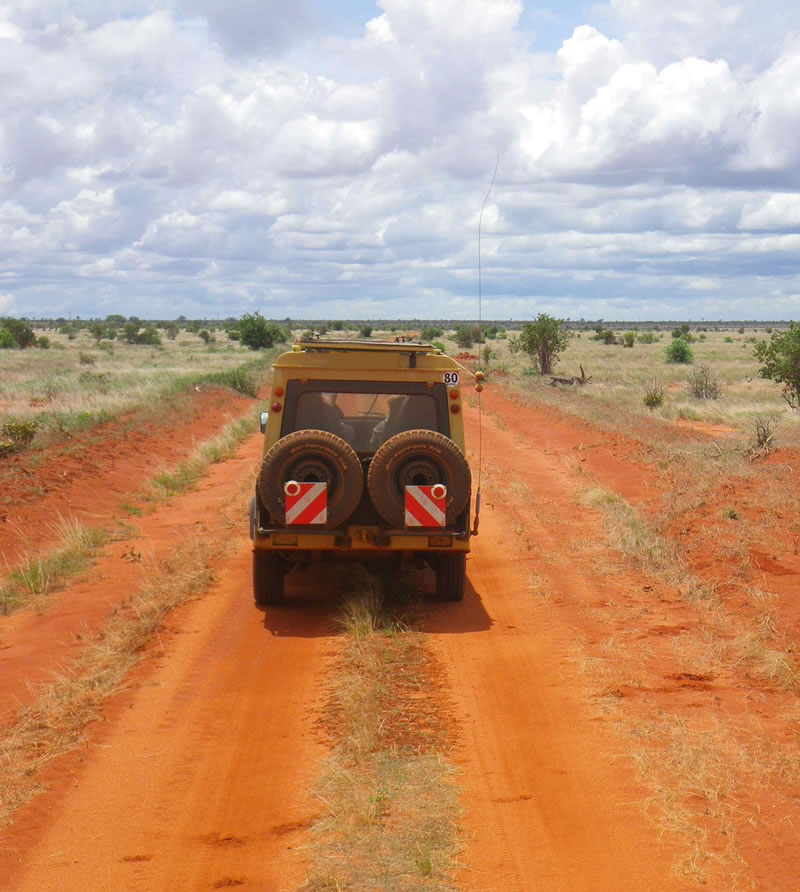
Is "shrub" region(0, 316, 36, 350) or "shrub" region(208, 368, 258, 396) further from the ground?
"shrub" region(0, 316, 36, 350)

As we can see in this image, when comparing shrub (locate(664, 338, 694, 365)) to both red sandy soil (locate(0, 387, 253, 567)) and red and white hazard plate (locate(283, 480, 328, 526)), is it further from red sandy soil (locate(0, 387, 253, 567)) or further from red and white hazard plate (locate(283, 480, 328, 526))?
red and white hazard plate (locate(283, 480, 328, 526))

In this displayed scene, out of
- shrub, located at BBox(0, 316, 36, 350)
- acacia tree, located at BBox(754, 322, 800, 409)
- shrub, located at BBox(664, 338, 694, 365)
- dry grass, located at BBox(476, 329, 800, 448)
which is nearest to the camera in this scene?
dry grass, located at BBox(476, 329, 800, 448)

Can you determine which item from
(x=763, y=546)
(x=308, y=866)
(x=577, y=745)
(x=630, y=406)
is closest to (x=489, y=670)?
(x=577, y=745)

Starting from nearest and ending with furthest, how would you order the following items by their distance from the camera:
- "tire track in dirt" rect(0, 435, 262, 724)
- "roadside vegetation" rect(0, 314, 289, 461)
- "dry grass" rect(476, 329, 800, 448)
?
1. "tire track in dirt" rect(0, 435, 262, 724)
2. "roadside vegetation" rect(0, 314, 289, 461)
3. "dry grass" rect(476, 329, 800, 448)

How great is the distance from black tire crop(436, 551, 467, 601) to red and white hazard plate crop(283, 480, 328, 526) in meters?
1.46

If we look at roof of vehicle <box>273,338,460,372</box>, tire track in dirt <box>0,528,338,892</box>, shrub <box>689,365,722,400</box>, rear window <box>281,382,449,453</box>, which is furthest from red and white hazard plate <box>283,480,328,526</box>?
shrub <box>689,365,722,400</box>

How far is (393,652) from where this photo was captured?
26.3ft

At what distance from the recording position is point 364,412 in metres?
9.46

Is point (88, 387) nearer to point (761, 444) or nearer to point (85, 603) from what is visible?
point (761, 444)

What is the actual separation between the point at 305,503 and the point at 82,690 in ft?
8.10

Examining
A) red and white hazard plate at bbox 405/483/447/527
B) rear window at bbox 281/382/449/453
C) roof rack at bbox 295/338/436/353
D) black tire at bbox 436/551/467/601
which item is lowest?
black tire at bbox 436/551/467/601

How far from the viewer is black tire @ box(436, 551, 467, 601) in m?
9.54

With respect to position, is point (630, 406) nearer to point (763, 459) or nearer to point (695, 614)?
point (763, 459)

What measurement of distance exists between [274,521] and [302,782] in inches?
137
